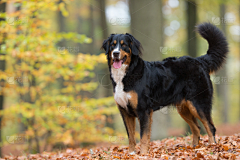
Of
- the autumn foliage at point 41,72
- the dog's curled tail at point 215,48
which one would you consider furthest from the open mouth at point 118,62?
the autumn foliage at point 41,72

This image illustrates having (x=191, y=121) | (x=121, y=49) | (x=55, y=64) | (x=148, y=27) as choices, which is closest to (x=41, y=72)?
(x=55, y=64)

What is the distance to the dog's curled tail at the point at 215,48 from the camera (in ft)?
16.4

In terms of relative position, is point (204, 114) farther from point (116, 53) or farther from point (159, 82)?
point (116, 53)

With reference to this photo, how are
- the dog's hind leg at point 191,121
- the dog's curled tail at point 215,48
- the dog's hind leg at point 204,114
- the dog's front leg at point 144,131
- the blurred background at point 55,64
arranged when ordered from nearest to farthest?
1. the dog's front leg at point 144,131
2. the dog's hind leg at point 204,114
3. the dog's hind leg at point 191,121
4. the dog's curled tail at point 215,48
5. the blurred background at point 55,64

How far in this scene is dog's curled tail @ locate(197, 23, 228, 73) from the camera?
4.99 metres

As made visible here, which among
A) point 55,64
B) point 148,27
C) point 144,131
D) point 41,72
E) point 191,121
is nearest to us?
point 144,131

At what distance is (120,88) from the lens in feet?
14.0

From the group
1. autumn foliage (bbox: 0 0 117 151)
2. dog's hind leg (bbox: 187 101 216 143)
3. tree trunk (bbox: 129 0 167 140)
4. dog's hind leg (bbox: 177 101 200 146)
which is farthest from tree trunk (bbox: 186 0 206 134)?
dog's hind leg (bbox: 187 101 216 143)

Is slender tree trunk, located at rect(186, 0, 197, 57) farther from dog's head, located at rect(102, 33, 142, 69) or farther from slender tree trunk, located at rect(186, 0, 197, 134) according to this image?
dog's head, located at rect(102, 33, 142, 69)

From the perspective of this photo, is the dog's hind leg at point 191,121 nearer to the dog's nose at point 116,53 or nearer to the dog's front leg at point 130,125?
the dog's front leg at point 130,125

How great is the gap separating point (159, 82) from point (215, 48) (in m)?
1.62

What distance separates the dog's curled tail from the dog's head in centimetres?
168

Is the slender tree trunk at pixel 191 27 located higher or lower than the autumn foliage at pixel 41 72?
higher

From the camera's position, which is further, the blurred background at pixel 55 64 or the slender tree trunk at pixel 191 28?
the slender tree trunk at pixel 191 28
